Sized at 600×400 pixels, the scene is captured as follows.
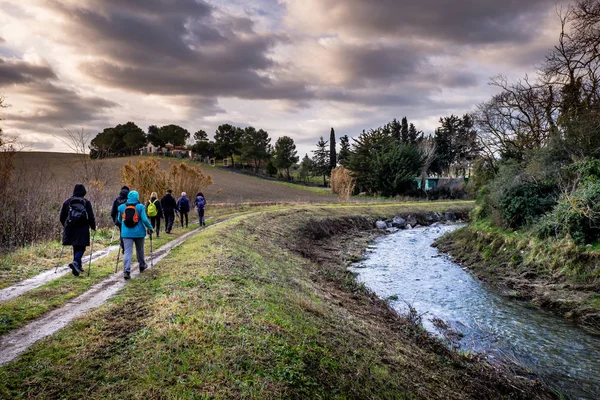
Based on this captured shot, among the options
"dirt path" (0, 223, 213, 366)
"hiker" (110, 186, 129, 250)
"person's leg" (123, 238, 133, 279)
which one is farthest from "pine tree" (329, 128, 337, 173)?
"dirt path" (0, 223, 213, 366)

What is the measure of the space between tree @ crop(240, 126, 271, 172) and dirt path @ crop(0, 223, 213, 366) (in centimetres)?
8698

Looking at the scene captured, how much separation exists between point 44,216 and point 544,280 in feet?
70.5

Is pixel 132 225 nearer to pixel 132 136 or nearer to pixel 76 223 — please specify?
pixel 76 223

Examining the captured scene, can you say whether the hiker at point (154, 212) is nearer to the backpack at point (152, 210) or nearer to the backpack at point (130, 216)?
the backpack at point (152, 210)

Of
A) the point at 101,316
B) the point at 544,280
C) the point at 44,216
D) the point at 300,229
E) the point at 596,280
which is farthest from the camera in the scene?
the point at 300,229

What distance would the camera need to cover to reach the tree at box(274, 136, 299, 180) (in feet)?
295

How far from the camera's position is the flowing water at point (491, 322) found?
7.39m

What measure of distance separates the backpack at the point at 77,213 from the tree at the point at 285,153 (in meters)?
81.5

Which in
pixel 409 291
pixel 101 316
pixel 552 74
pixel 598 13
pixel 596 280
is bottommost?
pixel 409 291

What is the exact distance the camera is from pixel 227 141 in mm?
100312

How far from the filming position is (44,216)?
15.4m

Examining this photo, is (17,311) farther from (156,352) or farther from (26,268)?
(26,268)

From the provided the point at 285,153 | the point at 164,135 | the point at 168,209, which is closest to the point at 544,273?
the point at 168,209

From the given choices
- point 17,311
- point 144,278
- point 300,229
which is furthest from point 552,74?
point 17,311
